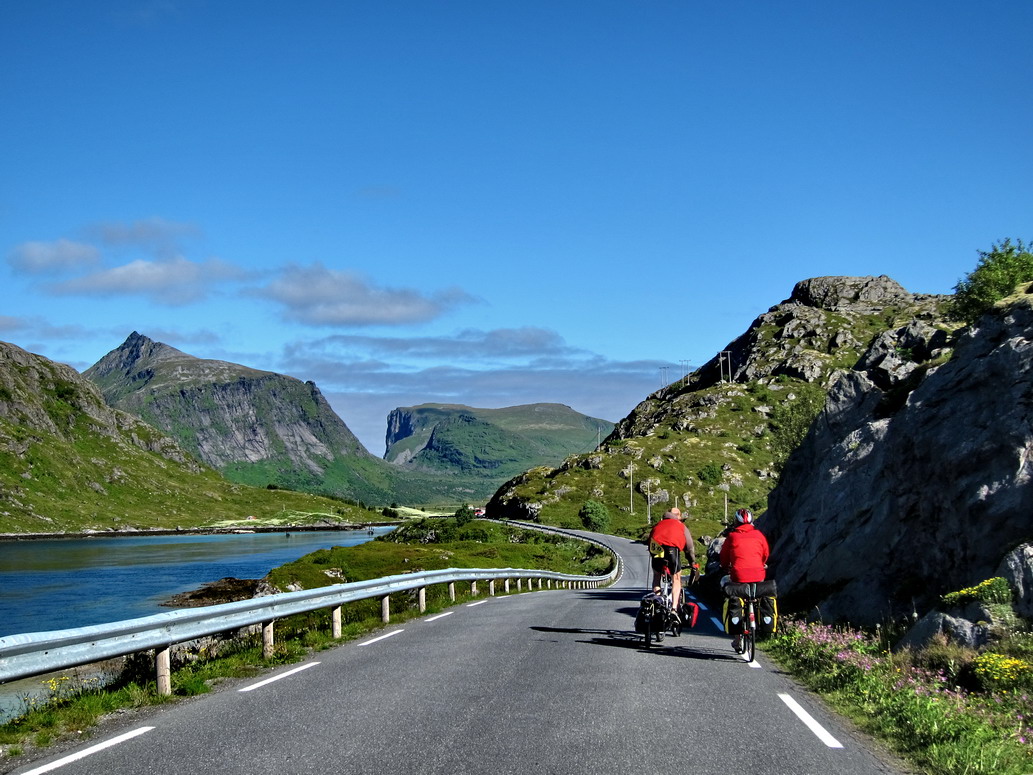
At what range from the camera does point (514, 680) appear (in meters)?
11.3

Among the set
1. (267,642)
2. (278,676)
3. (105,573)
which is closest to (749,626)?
(278,676)

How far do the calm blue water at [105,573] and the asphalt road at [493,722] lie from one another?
39.0m

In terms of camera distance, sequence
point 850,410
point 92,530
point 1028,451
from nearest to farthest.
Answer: point 1028,451
point 850,410
point 92,530

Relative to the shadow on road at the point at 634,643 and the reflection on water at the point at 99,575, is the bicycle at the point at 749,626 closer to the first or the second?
the shadow on road at the point at 634,643

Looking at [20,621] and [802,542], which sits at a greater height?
[802,542]

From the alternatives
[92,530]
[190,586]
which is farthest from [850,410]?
[92,530]

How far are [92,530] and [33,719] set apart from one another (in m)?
201

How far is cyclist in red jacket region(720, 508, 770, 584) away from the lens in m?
14.2

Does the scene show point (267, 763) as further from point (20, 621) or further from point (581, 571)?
point (581, 571)

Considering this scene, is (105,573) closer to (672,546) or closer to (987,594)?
(672,546)

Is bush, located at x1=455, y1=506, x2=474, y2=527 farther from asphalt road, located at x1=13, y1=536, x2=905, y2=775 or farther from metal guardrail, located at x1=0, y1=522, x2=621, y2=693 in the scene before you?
asphalt road, located at x1=13, y1=536, x2=905, y2=775

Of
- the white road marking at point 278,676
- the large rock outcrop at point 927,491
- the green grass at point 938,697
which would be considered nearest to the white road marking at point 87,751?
the white road marking at point 278,676

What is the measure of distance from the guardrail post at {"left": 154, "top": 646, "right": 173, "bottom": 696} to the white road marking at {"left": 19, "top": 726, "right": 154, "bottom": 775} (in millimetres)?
1954

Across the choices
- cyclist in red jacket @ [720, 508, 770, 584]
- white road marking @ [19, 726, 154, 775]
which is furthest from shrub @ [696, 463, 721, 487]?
white road marking @ [19, 726, 154, 775]
